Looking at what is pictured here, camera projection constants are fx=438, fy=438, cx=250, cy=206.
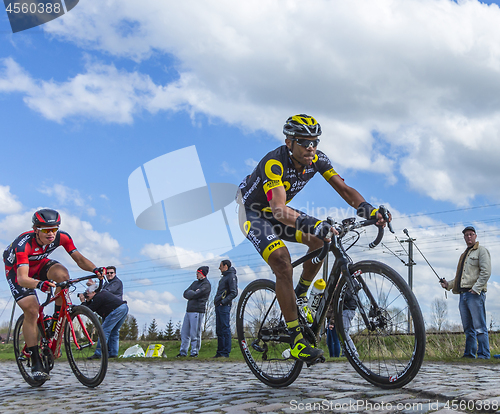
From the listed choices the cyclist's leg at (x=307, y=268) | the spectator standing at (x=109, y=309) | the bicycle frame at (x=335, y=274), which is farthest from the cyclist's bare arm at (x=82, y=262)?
the spectator standing at (x=109, y=309)

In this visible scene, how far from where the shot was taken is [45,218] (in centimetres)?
613

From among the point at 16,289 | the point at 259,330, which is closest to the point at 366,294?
the point at 259,330

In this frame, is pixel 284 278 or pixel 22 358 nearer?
pixel 284 278

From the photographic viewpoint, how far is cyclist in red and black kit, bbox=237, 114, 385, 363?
14.1 feet

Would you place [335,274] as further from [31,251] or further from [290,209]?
[31,251]

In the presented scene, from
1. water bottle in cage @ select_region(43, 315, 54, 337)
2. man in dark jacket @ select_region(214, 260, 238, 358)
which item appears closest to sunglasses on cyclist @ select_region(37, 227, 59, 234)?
water bottle in cage @ select_region(43, 315, 54, 337)

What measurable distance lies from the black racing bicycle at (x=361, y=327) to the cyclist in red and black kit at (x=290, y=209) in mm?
185

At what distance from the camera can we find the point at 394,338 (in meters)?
3.71

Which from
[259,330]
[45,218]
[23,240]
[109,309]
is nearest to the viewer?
[259,330]

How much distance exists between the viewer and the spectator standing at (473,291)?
27.1 feet

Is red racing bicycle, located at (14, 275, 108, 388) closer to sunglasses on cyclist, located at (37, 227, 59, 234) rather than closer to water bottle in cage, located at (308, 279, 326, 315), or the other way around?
sunglasses on cyclist, located at (37, 227, 59, 234)

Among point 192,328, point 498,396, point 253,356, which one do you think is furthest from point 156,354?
point 498,396

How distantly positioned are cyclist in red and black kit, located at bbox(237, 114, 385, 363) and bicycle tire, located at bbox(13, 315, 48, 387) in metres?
4.08

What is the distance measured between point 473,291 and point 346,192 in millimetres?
5086
